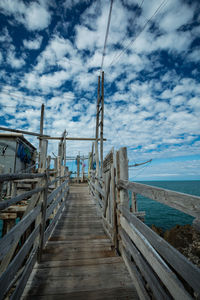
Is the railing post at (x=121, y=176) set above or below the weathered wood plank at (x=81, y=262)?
above

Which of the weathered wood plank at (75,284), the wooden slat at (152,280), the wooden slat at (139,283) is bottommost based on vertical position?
the weathered wood plank at (75,284)

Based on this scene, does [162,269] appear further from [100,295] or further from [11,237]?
[11,237]

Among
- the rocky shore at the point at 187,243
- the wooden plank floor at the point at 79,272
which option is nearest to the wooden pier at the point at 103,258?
the wooden plank floor at the point at 79,272

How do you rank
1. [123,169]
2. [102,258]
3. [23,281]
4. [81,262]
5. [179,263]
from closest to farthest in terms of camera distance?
1. [179,263]
2. [23,281]
3. [81,262]
4. [102,258]
5. [123,169]

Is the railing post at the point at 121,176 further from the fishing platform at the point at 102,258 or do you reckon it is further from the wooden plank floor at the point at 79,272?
the wooden plank floor at the point at 79,272

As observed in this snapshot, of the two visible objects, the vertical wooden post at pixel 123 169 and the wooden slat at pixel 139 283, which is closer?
the wooden slat at pixel 139 283

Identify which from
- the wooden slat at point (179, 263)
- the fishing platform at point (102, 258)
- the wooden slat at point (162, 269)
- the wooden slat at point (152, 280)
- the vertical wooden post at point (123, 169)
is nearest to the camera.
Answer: the wooden slat at point (179, 263)

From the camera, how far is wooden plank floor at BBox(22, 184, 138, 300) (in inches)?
77.0

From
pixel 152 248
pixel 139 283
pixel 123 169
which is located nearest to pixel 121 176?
pixel 123 169

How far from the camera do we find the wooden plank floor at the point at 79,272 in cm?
196

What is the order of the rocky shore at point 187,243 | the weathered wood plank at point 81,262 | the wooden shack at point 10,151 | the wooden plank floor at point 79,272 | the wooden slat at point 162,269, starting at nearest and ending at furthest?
1. the wooden slat at point 162,269
2. the wooden plank floor at point 79,272
3. the weathered wood plank at point 81,262
4. the rocky shore at point 187,243
5. the wooden shack at point 10,151

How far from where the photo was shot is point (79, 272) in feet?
7.86

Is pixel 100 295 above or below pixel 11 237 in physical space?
below

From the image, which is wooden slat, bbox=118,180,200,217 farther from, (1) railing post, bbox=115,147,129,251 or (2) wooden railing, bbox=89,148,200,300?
(1) railing post, bbox=115,147,129,251
